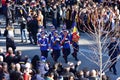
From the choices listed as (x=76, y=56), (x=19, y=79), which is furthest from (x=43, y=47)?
(x=19, y=79)

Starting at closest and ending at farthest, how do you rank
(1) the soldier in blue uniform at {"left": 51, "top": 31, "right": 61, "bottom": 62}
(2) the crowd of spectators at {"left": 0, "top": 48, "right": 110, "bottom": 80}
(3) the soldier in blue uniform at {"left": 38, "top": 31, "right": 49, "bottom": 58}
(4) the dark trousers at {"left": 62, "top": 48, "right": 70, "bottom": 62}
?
(2) the crowd of spectators at {"left": 0, "top": 48, "right": 110, "bottom": 80}
(3) the soldier in blue uniform at {"left": 38, "top": 31, "right": 49, "bottom": 58}
(1) the soldier in blue uniform at {"left": 51, "top": 31, "right": 61, "bottom": 62}
(4) the dark trousers at {"left": 62, "top": 48, "right": 70, "bottom": 62}

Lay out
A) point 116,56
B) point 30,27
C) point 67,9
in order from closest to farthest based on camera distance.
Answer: point 116,56 → point 30,27 → point 67,9

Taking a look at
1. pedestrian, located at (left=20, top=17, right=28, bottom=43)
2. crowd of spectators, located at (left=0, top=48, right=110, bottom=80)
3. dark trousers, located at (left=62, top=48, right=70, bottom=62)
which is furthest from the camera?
pedestrian, located at (left=20, top=17, right=28, bottom=43)

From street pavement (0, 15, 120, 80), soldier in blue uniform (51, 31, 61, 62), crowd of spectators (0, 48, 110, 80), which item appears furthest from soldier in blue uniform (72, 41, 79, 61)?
crowd of spectators (0, 48, 110, 80)

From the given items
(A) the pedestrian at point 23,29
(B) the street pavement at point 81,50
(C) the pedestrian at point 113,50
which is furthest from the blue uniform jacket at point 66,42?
(A) the pedestrian at point 23,29

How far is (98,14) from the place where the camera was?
26.7 meters

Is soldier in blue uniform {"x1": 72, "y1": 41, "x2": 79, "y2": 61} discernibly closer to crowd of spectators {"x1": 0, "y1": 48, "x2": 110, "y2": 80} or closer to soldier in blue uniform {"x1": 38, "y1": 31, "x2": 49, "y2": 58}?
soldier in blue uniform {"x1": 38, "y1": 31, "x2": 49, "y2": 58}

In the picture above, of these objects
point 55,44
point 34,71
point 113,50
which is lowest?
point 34,71

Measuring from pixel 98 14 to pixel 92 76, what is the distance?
361 inches

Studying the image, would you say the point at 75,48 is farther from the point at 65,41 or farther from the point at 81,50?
the point at 81,50

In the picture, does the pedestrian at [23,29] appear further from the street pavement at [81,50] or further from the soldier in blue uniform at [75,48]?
the soldier in blue uniform at [75,48]

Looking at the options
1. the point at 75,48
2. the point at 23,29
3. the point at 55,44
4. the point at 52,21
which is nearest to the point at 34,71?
the point at 55,44

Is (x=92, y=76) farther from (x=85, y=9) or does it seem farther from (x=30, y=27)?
(x=85, y=9)

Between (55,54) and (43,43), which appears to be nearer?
(43,43)
